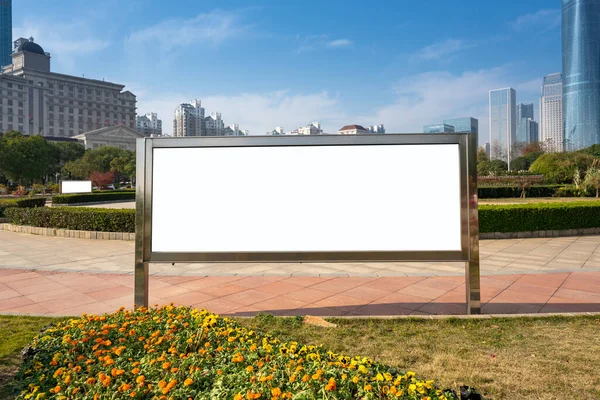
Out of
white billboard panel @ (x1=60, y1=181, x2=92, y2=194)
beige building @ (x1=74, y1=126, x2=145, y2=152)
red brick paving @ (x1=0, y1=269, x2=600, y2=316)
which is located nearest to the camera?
red brick paving @ (x1=0, y1=269, x2=600, y2=316)

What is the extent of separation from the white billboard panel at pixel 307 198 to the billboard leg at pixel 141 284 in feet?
0.84

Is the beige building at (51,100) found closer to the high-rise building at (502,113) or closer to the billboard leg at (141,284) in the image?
the billboard leg at (141,284)

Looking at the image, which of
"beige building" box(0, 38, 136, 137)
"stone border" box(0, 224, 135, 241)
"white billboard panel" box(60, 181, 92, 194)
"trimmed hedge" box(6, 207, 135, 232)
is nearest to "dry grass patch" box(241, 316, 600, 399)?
"stone border" box(0, 224, 135, 241)

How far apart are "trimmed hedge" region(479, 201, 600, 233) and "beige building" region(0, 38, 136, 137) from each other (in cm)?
12108

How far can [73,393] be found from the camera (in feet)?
7.97

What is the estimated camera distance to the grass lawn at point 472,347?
9.51 ft

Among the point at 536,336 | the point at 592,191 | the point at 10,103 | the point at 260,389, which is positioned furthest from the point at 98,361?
the point at 10,103

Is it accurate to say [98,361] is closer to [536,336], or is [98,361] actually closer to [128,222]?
[536,336]

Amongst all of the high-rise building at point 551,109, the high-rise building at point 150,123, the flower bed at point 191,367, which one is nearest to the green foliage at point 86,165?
the flower bed at point 191,367

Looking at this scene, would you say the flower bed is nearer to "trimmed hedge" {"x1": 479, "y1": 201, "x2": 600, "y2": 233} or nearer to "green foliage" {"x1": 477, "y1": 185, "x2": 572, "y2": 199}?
"trimmed hedge" {"x1": 479, "y1": 201, "x2": 600, "y2": 233}

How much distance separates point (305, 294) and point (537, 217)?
27.2 ft

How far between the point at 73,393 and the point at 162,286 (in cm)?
389

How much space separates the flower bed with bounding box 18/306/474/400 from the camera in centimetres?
227

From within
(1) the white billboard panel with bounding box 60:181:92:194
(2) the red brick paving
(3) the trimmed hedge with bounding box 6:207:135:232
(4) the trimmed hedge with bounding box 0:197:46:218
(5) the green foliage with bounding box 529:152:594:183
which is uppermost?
(5) the green foliage with bounding box 529:152:594:183
